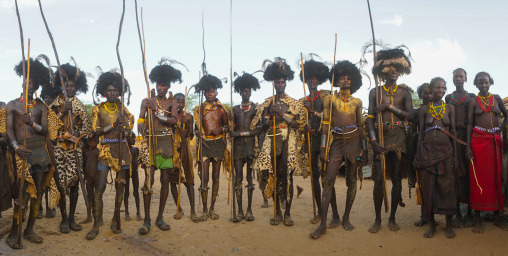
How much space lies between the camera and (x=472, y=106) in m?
6.24

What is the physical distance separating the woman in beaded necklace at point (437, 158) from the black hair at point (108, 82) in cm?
456

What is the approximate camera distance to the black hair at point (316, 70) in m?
7.04

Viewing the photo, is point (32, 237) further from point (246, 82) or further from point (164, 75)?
point (246, 82)

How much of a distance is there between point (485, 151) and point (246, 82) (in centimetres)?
397

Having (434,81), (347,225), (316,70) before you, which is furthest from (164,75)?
(434,81)

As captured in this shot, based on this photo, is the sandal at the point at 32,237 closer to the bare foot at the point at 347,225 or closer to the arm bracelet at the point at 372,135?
the bare foot at the point at 347,225

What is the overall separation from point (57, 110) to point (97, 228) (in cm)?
227

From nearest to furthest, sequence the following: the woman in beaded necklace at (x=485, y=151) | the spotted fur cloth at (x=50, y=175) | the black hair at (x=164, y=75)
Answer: the spotted fur cloth at (x=50, y=175) → the woman in beaded necklace at (x=485, y=151) → the black hair at (x=164, y=75)

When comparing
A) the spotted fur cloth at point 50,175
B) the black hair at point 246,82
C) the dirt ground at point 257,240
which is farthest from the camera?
the black hair at point 246,82

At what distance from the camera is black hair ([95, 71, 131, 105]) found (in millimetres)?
6575

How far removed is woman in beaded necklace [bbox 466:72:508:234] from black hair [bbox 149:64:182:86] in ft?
15.2

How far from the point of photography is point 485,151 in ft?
20.3

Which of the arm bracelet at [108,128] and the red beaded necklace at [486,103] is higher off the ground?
the red beaded necklace at [486,103]

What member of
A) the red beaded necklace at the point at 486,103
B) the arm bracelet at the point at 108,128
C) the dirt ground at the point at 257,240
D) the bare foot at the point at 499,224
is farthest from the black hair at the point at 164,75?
the bare foot at the point at 499,224
